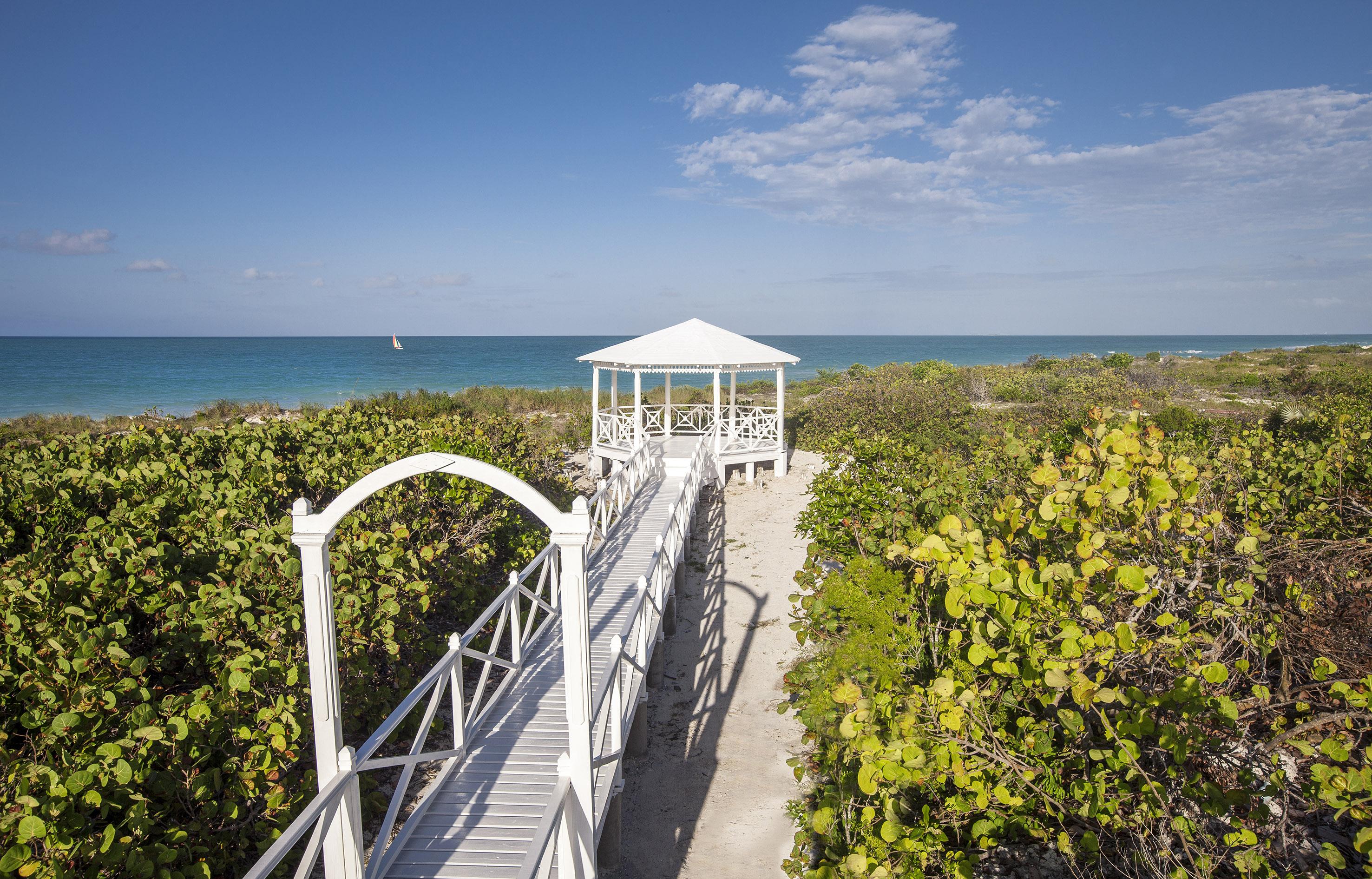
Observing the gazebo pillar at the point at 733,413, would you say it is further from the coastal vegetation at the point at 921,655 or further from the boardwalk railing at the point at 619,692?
the coastal vegetation at the point at 921,655

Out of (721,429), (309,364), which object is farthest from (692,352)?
(309,364)

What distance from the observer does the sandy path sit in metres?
4.99

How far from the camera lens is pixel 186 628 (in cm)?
482

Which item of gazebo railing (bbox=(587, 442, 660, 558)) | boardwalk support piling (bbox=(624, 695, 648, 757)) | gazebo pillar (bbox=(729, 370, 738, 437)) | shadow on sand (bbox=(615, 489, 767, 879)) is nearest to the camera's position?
shadow on sand (bbox=(615, 489, 767, 879))

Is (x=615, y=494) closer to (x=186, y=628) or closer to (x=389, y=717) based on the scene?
(x=186, y=628)

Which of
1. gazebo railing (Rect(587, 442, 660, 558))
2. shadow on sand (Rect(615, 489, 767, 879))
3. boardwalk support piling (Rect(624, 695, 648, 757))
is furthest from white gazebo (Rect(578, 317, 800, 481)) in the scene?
boardwalk support piling (Rect(624, 695, 648, 757))

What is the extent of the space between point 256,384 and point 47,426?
92.5 ft

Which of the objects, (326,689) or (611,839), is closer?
(326,689)

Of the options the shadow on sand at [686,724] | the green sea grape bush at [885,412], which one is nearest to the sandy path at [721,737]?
the shadow on sand at [686,724]

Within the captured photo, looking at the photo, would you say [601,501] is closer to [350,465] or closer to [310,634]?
Answer: [350,465]

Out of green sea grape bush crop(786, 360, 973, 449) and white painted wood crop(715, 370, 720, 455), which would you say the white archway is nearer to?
green sea grape bush crop(786, 360, 973, 449)

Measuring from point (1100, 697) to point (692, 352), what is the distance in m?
12.2

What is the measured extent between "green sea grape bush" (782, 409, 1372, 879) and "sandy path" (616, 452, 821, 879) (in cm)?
109

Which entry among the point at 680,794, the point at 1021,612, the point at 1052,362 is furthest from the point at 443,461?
the point at 1052,362
